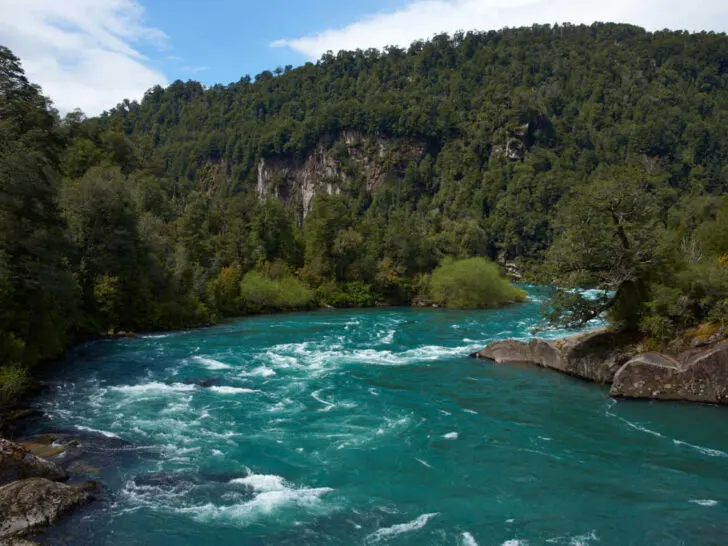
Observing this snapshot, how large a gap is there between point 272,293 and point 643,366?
4878cm

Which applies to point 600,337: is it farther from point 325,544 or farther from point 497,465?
point 325,544

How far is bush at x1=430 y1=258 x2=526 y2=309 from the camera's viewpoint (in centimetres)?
7450

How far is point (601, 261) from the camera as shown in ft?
91.9

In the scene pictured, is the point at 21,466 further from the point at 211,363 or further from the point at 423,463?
the point at 211,363

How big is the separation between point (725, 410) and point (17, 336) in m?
32.2

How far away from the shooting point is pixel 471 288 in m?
75.2

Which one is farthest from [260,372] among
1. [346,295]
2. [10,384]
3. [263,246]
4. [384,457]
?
[263,246]

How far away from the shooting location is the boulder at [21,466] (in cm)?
1390

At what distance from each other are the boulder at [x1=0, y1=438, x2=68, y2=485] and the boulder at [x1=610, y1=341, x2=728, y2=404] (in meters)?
22.3

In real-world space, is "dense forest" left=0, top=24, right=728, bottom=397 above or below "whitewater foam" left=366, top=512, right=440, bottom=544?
above

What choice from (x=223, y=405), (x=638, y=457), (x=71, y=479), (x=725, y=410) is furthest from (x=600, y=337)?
(x=71, y=479)

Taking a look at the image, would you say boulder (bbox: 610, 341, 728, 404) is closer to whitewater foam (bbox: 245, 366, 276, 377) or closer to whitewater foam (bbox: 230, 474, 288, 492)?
whitewater foam (bbox: 230, 474, 288, 492)

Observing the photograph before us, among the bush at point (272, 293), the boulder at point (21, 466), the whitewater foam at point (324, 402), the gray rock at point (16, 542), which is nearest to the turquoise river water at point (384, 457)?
the whitewater foam at point (324, 402)

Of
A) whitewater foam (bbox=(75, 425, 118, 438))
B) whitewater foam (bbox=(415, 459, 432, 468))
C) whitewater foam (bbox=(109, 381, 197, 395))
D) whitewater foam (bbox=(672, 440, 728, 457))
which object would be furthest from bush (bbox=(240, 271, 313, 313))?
whitewater foam (bbox=(672, 440, 728, 457))
